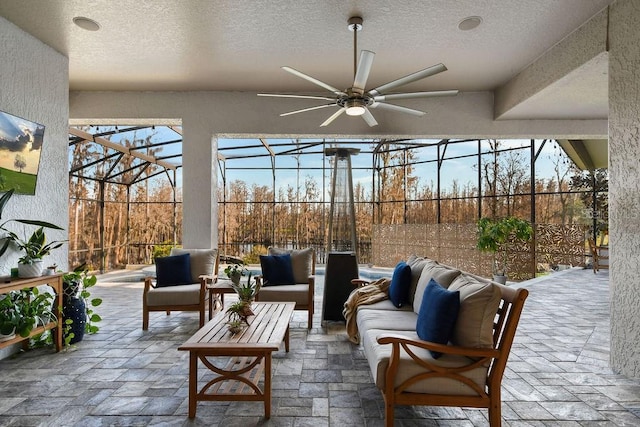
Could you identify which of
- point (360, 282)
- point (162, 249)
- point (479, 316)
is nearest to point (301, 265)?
point (360, 282)

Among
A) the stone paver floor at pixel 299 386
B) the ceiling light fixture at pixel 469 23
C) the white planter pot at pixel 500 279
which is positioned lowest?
the stone paver floor at pixel 299 386

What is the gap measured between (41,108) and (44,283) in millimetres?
1787

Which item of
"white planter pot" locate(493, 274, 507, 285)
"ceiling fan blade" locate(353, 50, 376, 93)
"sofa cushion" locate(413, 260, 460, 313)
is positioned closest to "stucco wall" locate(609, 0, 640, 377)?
"sofa cushion" locate(413, 260, 460, 313)

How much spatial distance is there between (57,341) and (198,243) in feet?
6.59

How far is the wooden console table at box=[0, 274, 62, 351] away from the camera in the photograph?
3025 mm

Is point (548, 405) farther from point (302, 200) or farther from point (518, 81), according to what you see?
point (302, 200)

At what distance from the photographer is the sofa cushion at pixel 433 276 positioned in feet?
9.23

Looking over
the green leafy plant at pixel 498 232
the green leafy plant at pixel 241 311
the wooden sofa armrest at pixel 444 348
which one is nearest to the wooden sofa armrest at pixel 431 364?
the wooden sofa armrest at pixel 444 348

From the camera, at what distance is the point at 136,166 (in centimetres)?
921

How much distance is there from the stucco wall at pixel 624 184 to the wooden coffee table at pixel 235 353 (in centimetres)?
272

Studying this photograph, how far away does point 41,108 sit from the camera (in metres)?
3.80

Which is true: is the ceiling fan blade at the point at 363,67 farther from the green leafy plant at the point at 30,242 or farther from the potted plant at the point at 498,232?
the potted plant at the point at 498,232

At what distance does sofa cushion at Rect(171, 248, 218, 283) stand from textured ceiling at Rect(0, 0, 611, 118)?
7.28ft

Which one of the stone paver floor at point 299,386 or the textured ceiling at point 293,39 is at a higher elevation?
the textured ceiling at point 293,39
